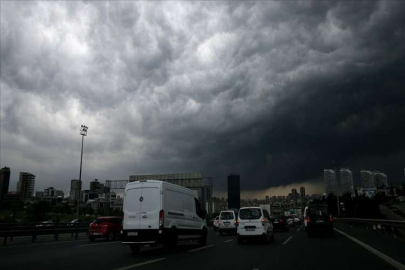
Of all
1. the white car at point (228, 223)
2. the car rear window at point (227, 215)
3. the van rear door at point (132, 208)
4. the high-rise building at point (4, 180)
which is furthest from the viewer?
the high-rise building at point (4, 180)

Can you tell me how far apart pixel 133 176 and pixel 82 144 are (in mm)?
8024

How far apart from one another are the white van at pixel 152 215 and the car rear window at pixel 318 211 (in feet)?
37.3

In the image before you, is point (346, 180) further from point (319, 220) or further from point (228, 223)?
point (319, 220)

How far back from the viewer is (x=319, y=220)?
22.9m

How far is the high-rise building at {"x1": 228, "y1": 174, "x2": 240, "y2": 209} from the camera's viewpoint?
90938mm

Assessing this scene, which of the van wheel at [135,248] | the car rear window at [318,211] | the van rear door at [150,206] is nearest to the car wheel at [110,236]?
the van wheel at [135,248]

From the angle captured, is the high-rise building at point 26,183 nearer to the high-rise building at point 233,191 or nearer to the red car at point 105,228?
the high-rise building at point 233,191

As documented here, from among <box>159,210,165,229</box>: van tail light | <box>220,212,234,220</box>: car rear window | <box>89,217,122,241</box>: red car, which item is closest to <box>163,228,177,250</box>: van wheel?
<box>159,210,165,229</box>: van tail light

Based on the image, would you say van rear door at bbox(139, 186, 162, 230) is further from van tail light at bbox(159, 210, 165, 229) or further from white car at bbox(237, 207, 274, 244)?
white car at bbox(237, 207, 274, 244)

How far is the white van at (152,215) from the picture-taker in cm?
1355

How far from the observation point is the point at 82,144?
1729 inches

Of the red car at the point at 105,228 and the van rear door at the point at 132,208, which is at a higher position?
the van rear door at the point at 132,208

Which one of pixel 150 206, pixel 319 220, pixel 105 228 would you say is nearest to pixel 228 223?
pixel 319 220

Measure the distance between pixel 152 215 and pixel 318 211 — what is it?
14.0 meters
